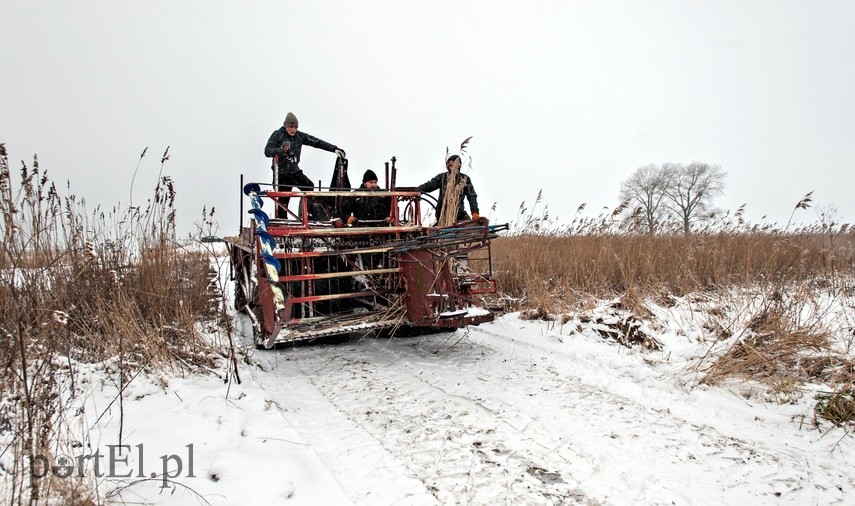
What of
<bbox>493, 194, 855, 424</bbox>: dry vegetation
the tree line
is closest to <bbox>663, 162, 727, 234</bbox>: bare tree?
the tree line

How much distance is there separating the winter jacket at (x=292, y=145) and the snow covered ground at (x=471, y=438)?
3.47m

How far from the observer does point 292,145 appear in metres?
6.82

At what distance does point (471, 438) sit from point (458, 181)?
162 inches

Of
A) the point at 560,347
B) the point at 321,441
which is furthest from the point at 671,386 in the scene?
the point at 321,441

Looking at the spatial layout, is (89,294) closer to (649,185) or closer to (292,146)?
(292,146)

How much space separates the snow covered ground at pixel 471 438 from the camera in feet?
6.95

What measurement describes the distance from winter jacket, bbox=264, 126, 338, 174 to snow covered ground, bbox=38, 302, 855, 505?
11.4 feet

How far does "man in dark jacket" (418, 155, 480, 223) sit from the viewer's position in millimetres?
6070

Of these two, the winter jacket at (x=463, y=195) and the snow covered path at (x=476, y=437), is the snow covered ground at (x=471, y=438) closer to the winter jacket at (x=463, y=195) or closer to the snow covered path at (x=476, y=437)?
the snow covered path at (x=476, y=437)

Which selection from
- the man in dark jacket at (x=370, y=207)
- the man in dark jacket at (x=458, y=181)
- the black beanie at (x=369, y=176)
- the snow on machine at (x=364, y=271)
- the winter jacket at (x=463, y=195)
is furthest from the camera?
the black beanie at (x=369, y=176)

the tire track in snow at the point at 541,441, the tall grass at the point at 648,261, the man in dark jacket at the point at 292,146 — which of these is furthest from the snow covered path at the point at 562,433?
the man in dark jacket at the point at 292,146

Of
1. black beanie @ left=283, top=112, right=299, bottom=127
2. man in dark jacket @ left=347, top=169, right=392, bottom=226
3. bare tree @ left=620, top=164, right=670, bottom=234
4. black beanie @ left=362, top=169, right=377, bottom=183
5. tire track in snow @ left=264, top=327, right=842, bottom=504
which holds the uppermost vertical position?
bare tree @ left=620, top=164, right=670, bottom=234

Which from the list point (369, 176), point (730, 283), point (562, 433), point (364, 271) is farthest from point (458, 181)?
point (562, 433)

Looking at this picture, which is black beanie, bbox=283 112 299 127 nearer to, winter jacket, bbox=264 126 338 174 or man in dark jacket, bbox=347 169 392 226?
winter jacket, bbox=264 126 338 174
